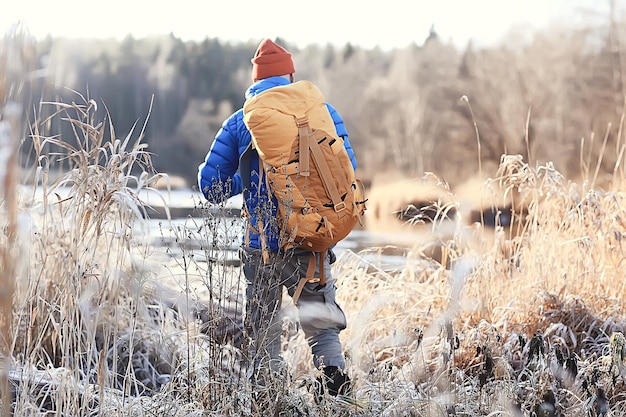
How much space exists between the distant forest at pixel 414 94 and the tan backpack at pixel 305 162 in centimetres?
1207

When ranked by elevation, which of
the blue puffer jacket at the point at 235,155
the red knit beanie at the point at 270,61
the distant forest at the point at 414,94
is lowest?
the distant forest at the point at 414,94

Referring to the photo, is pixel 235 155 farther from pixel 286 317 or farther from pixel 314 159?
pixel 286 317

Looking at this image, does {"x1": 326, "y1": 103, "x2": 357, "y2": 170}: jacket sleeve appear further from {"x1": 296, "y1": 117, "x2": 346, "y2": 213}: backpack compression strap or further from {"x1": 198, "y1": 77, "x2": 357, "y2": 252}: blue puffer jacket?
{"x1": 296, "y1": 117, "x2": 346, "y2": 213}: backpack compression strap

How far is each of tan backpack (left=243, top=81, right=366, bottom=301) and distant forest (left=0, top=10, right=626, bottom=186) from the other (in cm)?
1207

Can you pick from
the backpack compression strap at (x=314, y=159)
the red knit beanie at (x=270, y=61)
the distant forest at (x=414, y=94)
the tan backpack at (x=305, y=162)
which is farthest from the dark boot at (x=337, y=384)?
the distant forest at (x=414, y=94)

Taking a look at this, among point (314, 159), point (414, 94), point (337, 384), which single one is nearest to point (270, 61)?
A: point (314, 159)

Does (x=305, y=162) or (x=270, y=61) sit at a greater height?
(x=270, y=61)

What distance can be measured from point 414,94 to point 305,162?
17.9 meters

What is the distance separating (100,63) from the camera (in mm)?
20703

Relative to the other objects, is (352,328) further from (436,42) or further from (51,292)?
(436,42)

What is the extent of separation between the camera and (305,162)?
2.81 m

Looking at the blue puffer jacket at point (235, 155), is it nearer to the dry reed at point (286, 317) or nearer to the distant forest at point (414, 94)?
the dry reed at point (286, 317)

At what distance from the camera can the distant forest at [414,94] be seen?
53.7 ft

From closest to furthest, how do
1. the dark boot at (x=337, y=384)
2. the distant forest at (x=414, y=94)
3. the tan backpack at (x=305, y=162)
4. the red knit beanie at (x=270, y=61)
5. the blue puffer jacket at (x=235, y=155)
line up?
the dark boot at (x=337, y=384) < the tan backpack at (x=305, y=162) < the blue puffer jacket at (x=235, y=155) < the red knit beanie at (x=270, y=61) < the distant forest at (x=414, y=94)
